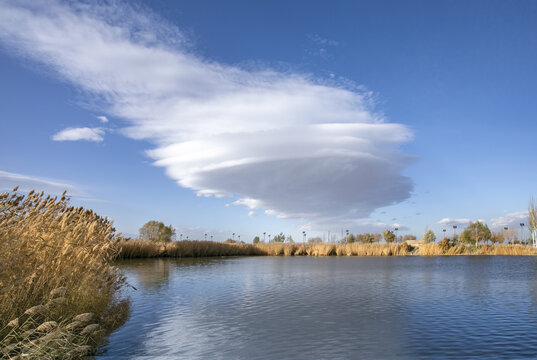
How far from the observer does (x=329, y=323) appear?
8852 millimetres

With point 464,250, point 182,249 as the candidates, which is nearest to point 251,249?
point 182,249

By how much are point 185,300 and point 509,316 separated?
929 centimetres

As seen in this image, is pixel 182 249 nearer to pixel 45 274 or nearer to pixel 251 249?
pixel 251 249

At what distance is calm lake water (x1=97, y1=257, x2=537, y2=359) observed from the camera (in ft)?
22.6

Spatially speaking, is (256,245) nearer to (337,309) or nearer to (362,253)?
(362,253)

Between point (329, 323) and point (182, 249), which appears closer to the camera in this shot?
point (329, 323)

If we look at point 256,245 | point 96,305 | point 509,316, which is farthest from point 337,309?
point 256,245

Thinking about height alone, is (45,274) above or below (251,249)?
below

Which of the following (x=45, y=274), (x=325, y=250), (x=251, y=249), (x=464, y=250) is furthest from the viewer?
(x=251, y=249)

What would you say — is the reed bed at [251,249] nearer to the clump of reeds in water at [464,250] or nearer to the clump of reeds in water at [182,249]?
the clump of reeds in water at [182,249]

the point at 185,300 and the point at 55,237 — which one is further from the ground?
the point at 55,237

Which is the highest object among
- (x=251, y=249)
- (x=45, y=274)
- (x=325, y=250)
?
(x=251, y=249)

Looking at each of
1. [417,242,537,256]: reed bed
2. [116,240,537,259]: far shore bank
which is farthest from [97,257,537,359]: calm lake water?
[417,242,537,256]: reed bed

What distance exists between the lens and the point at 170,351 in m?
6.89
